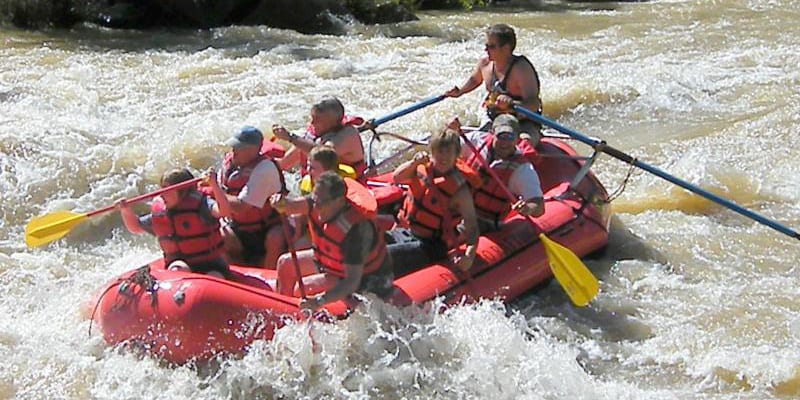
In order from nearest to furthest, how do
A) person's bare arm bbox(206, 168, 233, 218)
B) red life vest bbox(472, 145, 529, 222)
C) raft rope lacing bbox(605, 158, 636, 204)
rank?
1. person's bare arm bbox(206, 168, 233, 218)
2. red life vest bbox(472, 145, 529, 222)
3. raft rope lacing bbox(605, 158, 636, 204)

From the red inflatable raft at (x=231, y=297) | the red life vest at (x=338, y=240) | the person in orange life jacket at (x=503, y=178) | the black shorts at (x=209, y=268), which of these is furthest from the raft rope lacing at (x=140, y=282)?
the person in orange life jacket at (x=503, y=178)

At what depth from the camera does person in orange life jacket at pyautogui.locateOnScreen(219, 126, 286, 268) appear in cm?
476

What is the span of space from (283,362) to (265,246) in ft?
2.80

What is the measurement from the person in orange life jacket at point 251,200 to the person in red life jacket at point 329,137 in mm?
227

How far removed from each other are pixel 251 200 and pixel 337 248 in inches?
25.6

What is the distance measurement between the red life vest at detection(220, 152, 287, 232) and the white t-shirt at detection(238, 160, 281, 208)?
48 millimetres

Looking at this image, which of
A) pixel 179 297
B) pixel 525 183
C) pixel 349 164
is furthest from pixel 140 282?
pixel 525 183

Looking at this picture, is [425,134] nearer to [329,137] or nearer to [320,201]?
[329,137]

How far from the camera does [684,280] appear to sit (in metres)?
5.78

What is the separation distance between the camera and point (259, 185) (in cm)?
475

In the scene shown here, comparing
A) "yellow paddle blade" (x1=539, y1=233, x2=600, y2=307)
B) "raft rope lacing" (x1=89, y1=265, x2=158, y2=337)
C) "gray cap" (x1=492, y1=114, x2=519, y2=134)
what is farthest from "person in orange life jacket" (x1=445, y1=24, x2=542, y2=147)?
"raft rope lacing" (x1=89, y1=265, x2=158, y2=337)

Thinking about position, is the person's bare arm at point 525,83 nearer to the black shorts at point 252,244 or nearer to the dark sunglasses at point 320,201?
the black shorts at point 252,244

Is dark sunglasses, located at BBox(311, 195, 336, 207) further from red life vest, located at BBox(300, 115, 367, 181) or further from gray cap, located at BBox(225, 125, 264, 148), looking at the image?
red life vest, located at BBox(300, 115, 367, 181)

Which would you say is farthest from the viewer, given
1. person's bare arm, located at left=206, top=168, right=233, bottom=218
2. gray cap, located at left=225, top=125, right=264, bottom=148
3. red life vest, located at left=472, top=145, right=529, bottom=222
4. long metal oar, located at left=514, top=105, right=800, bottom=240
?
long metal oar, located at left=514, top=105, right=800, bottom=240
